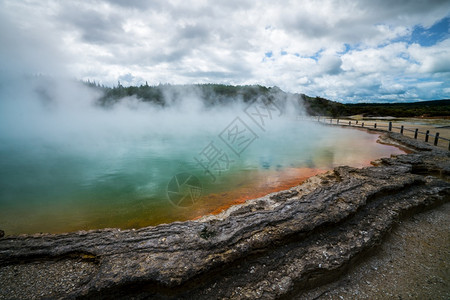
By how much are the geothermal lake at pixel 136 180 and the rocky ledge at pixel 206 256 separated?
4.79ft

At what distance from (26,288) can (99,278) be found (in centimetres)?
63

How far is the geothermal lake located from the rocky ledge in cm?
146

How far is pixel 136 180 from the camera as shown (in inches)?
243

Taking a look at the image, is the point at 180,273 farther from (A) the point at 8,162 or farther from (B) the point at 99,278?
(A) the point at 8,162

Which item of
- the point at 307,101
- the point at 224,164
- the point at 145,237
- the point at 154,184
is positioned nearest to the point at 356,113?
the point at 307,101

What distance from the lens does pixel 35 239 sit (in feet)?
7.74

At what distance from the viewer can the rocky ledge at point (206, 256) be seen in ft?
5.84

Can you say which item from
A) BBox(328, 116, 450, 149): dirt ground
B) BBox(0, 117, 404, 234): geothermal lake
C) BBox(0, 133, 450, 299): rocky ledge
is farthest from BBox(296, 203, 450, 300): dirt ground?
BBox(328, 116, 450, 149): dirt ground

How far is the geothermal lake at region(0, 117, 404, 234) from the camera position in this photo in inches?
156

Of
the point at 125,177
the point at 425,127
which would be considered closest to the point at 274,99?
the point at 425,127

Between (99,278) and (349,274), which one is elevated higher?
(99,278)

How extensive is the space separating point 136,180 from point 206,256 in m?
4.84

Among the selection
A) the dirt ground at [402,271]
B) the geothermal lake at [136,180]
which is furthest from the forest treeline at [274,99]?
the dirt ground at [402,271]

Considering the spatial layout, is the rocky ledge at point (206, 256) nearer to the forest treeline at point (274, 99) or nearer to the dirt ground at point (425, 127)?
the dirt ground at point (425, 127)
